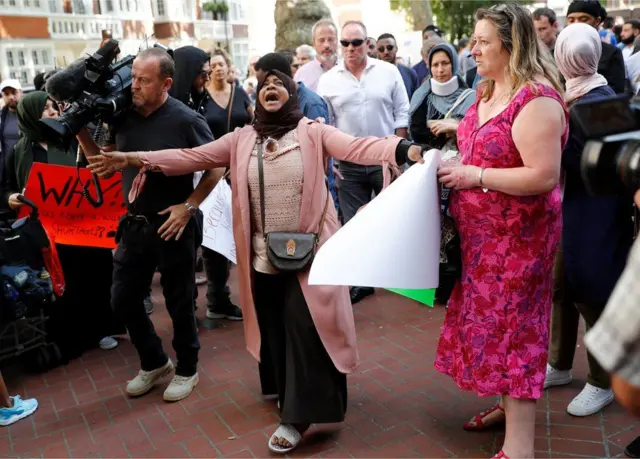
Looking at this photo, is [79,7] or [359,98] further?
[79,7]

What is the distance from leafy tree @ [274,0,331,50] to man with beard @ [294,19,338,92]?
633 cm

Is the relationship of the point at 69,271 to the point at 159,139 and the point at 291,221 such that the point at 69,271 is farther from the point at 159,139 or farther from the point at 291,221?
the point at 291,221

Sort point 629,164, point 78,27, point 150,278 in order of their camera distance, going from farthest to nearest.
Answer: point 78,27
point 150,278
point 629,164

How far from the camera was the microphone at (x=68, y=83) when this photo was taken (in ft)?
11.4

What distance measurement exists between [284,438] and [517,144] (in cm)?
189

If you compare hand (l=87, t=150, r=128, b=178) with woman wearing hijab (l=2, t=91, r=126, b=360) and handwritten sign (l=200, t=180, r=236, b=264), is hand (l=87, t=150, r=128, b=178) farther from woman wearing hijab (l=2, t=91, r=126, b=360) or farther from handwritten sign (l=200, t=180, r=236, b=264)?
woman wearing hijab (l=2, t=91, r=126, b=360)

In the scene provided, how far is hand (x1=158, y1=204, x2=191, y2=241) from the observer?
3.86 m

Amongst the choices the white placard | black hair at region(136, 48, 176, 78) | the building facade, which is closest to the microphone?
black hair at region(136, 48, 176, 78)

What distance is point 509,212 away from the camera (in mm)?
2932

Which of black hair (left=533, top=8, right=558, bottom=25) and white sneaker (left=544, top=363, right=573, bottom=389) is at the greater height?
black hair (left=533, top=8, right=558, bottom=25)

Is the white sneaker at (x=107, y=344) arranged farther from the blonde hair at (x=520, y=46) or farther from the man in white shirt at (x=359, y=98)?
the blonde hair at (x=520, y=46)

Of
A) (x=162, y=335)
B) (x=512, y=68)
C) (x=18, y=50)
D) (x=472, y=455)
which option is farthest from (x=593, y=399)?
(x=18, y=50)

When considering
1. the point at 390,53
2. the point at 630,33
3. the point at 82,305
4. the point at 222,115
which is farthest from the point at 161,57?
the point at 630,33

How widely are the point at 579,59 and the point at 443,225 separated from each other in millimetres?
1122
